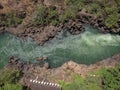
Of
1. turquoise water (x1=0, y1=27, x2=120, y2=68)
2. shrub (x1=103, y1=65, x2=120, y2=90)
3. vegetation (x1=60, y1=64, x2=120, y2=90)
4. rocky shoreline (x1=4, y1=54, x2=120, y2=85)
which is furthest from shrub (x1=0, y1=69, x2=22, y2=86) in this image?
shrub (x1=103, y1=65, x2=120, y2=90)

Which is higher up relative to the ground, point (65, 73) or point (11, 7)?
point (11, 7)

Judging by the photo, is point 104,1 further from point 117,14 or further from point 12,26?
point 12,26

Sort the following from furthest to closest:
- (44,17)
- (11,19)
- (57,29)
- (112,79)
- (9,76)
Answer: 1. (11,19)
2. (44,17)
3. (57,29)
4. (9,76)
5. (112,79)

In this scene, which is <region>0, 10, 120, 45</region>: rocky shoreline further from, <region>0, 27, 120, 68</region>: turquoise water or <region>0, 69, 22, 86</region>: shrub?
<region>0, 69, 22, 86</region>: shrub

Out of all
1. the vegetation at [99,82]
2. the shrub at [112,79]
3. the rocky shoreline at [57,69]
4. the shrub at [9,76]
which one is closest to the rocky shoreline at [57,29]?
the rocky shoreline at [57,69]

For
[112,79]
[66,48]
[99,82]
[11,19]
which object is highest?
[11,19]

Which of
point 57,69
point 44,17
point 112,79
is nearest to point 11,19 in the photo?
point 44,17

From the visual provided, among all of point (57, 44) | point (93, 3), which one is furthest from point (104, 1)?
point (57, 44)

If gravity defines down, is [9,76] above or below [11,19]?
below

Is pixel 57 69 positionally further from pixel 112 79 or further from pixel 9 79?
pixel 112 79
